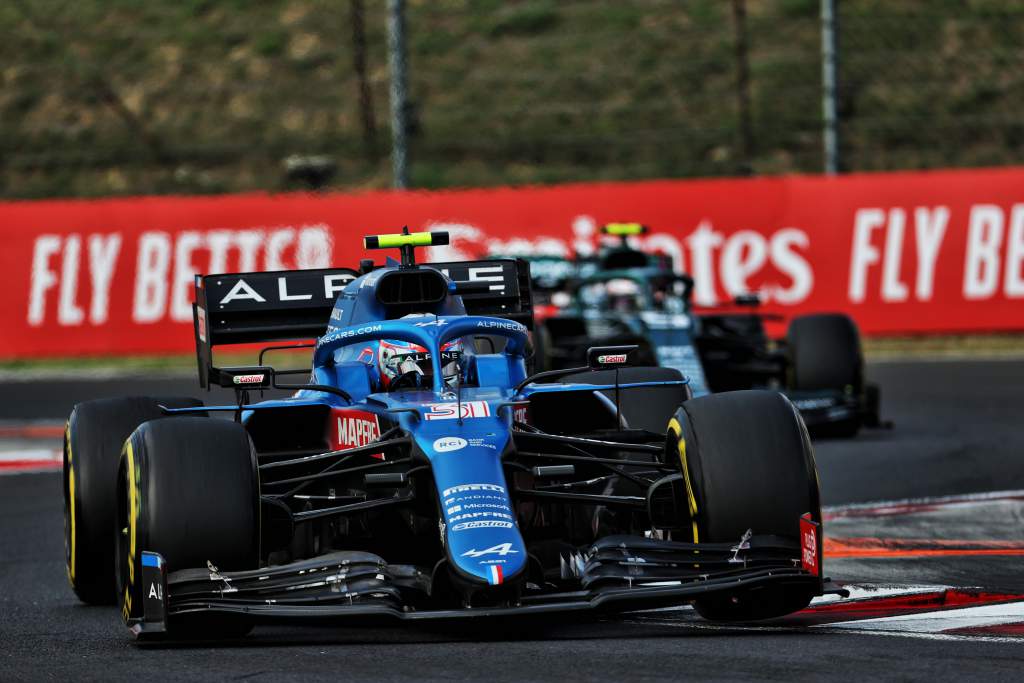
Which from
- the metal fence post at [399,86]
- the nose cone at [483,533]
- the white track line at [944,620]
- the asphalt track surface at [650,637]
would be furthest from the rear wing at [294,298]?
the metal fence post at [399,86]

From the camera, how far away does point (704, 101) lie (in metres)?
34.0

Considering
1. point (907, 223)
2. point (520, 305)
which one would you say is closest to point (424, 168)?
point (907, 223)

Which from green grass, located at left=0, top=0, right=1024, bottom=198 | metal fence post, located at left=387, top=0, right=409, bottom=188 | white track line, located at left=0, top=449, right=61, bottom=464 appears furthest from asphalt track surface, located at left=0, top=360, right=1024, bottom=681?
green grass, located at left=0, top=0, right=1024, bottom=198

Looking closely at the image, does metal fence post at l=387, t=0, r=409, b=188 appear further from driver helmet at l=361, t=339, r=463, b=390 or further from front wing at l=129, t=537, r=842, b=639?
front wing at l=129, t=537, r=842, b=639

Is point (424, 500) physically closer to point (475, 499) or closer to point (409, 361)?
point (475, 499)

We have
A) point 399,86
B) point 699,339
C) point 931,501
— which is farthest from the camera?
point 399,86

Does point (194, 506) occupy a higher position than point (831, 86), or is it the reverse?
point (831, 86)

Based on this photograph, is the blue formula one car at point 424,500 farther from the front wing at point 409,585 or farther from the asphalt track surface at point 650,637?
the asphalt track surface at point 650,637

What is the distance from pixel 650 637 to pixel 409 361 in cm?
207

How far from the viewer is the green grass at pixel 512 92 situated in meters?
32.6

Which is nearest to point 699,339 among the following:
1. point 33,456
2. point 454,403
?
point 33,456

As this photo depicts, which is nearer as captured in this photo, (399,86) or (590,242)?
(590,242)

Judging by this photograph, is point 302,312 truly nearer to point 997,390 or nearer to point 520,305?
point 520,305

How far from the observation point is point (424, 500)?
727 centimetres
